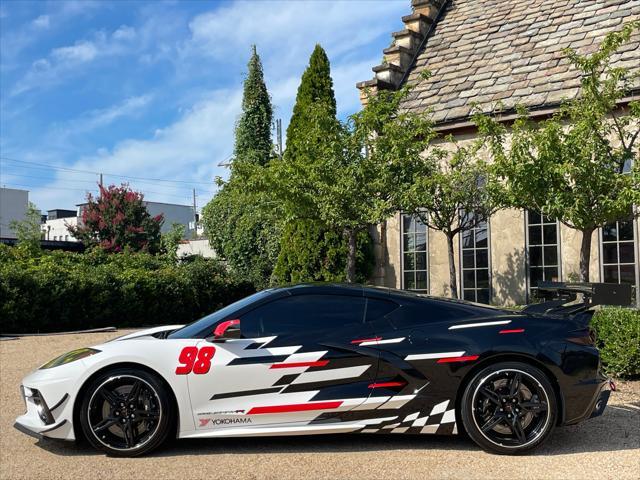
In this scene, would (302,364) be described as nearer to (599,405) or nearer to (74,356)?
(74,356)

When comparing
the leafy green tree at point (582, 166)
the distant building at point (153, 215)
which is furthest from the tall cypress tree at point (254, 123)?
the distant building at point (153, 215)

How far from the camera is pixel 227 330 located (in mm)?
4879

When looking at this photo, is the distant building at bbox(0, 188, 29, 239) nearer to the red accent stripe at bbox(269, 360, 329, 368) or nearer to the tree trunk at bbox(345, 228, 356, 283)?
the tree trunk at bbox(345, 228, 356, 283)

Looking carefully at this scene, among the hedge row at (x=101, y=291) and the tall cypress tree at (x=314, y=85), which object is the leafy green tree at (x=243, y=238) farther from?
the tall cypress tree at (x=314, y=85)

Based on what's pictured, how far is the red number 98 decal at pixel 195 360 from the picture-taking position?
15.9 ft

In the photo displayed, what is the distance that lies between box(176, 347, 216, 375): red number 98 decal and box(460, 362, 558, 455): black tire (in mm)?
1993

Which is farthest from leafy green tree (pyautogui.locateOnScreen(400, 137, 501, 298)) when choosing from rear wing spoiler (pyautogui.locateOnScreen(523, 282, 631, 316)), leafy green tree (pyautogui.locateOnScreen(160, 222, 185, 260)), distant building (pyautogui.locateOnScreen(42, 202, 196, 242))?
distant building (pyautogui.locateOnScreen(42, 202, 196, 242))

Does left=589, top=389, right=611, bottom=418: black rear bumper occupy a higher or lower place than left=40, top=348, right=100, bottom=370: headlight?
lower

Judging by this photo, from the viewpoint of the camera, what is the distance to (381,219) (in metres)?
10.5

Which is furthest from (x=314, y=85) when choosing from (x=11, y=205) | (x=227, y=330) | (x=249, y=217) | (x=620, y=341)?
(x=11, y=205)

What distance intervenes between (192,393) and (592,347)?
3173 mm

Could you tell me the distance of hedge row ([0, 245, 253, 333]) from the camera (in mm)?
12414

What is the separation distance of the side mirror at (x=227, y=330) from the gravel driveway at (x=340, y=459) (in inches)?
35.3

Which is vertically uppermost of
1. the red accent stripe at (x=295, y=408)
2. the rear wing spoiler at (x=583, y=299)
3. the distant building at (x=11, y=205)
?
the distant building at (x=11, y=205)
